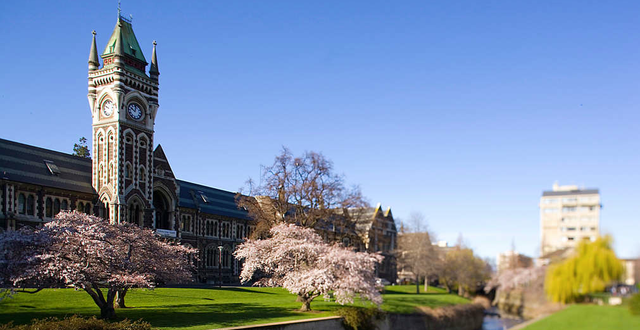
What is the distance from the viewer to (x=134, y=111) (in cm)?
5522

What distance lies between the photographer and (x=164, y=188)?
60188 mm

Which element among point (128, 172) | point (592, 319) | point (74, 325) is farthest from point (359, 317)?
point (592, 319)

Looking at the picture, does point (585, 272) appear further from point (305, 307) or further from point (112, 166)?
point (112, 166)

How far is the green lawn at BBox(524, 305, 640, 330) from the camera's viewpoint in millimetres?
6941

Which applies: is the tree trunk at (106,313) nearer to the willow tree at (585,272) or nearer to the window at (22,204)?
the window at (22,204)

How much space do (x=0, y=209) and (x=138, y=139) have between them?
1457 centimetres

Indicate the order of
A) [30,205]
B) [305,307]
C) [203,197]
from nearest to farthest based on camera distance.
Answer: [305,307] < [30,205] < [203,197]

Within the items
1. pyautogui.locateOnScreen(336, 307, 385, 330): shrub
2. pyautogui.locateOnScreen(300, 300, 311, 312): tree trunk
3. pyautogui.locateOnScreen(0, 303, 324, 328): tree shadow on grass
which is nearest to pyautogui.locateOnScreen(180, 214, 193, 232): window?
pyautogui.locateOnScreen(0, 303, 324, 328): tree shadow on grass

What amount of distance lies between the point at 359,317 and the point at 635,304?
33421 mm

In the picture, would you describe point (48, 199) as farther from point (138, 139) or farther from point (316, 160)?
point (316, 160)

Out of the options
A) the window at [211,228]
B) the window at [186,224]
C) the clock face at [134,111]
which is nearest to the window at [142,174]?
the clock face at [134,111]

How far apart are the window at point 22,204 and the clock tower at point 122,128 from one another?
706 centimetres

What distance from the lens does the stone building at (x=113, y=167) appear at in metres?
48.2

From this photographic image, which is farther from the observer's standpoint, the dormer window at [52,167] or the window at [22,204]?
the dormer window at [52,167]
